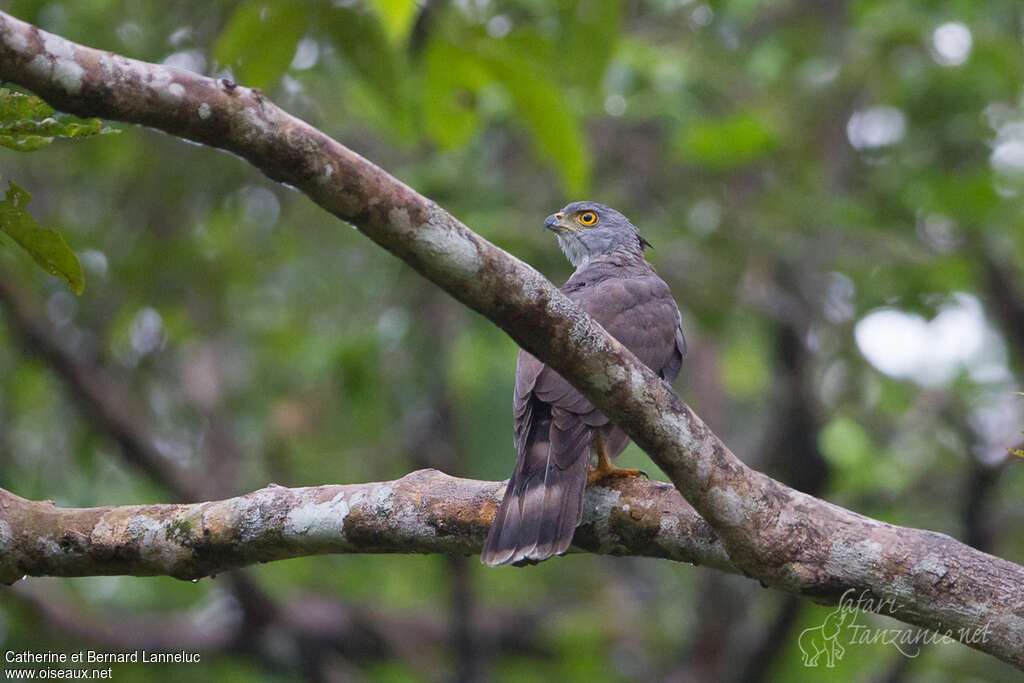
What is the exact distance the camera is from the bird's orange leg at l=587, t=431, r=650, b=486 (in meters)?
4.24

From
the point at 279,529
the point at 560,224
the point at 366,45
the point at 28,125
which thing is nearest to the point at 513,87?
the point at 366,45

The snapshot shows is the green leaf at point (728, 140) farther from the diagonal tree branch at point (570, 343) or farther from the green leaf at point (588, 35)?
the diagonal tree branch at point (570, 343)

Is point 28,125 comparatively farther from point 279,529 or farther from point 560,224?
point 560,224

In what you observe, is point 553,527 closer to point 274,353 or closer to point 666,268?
point 666,268

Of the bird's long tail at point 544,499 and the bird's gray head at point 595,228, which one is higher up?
the bird's gray head at point 595,228

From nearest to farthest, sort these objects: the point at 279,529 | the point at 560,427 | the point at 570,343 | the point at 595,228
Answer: the point at 570,343
the point at 279,529
the point at 560,427
the point at 595,228

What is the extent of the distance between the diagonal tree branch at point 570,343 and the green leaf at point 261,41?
1.98 meters

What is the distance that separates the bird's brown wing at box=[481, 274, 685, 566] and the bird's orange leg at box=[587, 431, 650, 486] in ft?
0.35

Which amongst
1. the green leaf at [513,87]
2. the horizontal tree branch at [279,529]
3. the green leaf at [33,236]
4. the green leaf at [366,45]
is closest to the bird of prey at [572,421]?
the horizontal tree branch at [279,529]

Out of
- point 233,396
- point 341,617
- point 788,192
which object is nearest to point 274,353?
point 233,396

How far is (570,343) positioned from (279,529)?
1.37 m

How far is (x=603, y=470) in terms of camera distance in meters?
4.40

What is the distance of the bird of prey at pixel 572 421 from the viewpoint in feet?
12.3

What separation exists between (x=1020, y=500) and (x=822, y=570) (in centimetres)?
705
